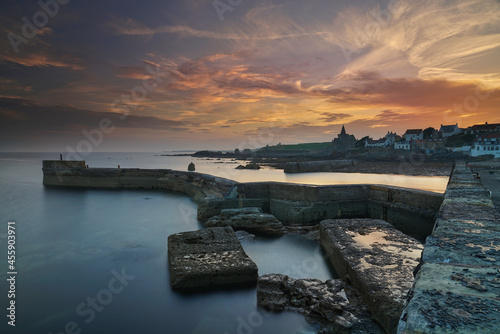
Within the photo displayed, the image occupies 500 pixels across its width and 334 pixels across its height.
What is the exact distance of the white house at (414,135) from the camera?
76387 millimetres

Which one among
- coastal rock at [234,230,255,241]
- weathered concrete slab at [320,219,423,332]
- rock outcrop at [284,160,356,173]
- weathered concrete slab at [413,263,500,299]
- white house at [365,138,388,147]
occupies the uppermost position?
white house at [365,138,388,147]

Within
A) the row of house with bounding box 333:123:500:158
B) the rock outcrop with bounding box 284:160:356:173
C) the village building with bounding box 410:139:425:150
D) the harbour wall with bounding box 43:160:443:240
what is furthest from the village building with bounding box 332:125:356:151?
the harbour wall with bounding box 43:160:443:240

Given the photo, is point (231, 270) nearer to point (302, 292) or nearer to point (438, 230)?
point (302, 292)

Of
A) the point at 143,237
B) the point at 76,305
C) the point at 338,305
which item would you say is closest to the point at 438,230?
the point at 338,305

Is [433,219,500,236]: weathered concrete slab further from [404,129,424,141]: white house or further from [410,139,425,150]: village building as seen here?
[404,129,424,141]: white house

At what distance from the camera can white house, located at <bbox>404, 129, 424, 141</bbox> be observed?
3007 inches

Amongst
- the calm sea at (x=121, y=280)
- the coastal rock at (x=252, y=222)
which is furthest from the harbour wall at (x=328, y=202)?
the calm sea at (x=121, y=280)

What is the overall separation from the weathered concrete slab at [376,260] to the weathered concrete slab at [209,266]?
Answer: 223 centimetres

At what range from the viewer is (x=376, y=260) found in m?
5.36

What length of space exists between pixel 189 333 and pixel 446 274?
4.71 metres

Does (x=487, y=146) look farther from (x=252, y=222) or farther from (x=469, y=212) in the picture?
(x=469, y=212)

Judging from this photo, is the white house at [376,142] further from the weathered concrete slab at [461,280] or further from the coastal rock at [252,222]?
the weathered concrete slab at [461,280]

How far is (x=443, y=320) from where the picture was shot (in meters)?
1.31

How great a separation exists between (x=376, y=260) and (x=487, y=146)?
60107mm
